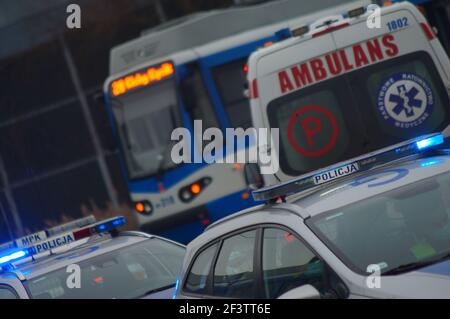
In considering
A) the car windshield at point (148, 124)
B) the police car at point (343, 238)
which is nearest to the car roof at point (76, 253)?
the police car at point (343, 238)

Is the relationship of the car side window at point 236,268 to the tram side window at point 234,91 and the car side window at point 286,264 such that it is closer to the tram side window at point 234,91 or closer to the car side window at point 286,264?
the car side window at point 286,264

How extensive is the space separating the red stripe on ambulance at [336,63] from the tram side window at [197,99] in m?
5.70

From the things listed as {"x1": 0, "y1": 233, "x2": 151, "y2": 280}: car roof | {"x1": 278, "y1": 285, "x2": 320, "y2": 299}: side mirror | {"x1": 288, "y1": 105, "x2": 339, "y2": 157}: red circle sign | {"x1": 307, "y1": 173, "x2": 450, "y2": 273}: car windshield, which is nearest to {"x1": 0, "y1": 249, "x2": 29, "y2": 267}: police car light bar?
{"x1": 0, "y1": 233, "x2": 151, "y2": 280}: car roof

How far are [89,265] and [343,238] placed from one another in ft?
13.0

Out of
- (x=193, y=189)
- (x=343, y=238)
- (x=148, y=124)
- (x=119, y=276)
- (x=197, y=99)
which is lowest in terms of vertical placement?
(x=193, y=189)

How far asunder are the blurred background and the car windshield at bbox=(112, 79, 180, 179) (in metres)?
9.13

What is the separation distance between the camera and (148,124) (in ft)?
56.8

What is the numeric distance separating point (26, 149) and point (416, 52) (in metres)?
17.3

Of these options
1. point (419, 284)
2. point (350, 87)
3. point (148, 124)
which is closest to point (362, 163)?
point (419, 284)

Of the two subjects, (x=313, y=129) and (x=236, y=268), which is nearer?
(x=236, y=268)

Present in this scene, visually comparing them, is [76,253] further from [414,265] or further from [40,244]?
[414,265]

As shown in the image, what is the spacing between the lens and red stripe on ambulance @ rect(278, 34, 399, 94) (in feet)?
36.6

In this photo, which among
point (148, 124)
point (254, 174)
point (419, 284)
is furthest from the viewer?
point (148, 124)

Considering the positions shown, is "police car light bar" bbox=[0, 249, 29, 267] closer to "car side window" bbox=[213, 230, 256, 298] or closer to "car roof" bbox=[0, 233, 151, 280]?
"car roof" bbox=[0, 233, 151, 280]
